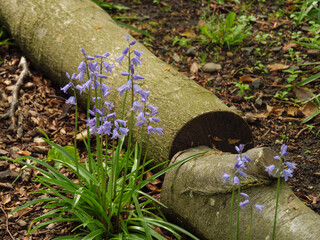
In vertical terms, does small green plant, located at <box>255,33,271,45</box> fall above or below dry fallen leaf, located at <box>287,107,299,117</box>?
above

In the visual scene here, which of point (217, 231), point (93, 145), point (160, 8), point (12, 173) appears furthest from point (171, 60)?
point (217, 231)

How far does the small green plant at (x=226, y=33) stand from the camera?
13.9ft

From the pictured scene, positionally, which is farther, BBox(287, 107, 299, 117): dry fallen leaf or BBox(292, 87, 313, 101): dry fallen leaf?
BBox(292, 87, 313, 101): dry fallen leaf

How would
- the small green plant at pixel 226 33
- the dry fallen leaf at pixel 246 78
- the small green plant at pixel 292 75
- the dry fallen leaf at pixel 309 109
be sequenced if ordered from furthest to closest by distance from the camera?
the small green plant at pixel 226 33 < the dry fallen leaf at pixel 246 78 < the small green plant at pixel 292 75 < the dry fallen leaf at pixel 309 109

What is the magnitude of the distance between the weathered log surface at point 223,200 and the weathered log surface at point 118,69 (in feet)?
0.51

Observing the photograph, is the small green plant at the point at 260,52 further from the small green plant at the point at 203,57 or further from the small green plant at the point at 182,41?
the small green plant at the point at 182,41

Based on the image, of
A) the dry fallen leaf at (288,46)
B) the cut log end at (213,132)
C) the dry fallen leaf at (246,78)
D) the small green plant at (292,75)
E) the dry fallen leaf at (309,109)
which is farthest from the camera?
the dry fallen leaf at (288,46)

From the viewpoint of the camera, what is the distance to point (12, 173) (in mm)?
2910

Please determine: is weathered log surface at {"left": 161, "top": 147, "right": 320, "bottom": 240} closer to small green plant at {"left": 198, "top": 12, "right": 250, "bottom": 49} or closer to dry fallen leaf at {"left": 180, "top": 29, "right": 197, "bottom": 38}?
small green plant at {"left": 198, "top": 12, "right": 250, "bottom": 49}

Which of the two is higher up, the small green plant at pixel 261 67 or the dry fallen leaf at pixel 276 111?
the small green plant at pixel 261 67

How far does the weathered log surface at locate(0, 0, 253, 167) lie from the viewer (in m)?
2.63

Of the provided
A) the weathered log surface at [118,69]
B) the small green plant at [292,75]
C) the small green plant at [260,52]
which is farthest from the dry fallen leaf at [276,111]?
the small green plant at [260,52]

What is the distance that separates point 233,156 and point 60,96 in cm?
218

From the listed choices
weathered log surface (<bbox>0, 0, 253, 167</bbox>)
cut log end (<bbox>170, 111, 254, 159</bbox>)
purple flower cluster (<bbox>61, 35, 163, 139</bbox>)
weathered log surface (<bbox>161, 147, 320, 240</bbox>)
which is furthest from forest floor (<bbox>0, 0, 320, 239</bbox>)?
purple flower cluster (<bbox>61, 35, 163, 139</bbox>)
